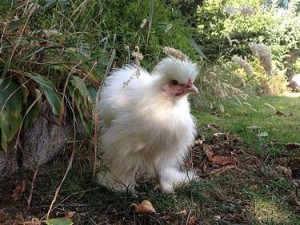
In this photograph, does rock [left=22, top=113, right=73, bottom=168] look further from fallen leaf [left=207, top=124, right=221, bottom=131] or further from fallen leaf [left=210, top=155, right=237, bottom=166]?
fallen leaf [left=207, top=124, right=221, bottom=131]

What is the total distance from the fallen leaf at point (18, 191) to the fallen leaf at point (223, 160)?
1359 millimetres

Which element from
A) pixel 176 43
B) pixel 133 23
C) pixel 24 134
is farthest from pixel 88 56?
pixel 176 43

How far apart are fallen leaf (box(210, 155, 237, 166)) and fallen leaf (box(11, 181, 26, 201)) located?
136 cm

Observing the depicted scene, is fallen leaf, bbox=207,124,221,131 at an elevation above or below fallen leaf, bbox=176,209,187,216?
above

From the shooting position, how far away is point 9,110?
2.05 m

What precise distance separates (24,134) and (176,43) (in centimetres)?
274

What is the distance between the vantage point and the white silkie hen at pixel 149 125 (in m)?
2.27

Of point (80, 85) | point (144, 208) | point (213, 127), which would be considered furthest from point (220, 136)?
point (80, 85)

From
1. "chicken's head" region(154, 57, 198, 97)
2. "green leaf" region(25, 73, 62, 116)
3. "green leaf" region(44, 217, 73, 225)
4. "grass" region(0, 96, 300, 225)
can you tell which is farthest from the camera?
"chicken's head" region(154, 57, 198, 97)

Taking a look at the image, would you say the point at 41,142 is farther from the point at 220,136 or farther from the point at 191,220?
the point at 220,136

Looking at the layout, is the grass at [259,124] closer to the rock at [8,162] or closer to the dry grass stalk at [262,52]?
the dry grass stalk at [262,52]

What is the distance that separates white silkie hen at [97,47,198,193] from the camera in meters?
2.27

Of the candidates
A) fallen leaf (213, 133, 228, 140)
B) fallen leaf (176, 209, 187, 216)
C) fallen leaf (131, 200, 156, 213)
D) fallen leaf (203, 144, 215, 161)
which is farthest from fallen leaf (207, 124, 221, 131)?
fallen leaf (131, 200, 156, 213)

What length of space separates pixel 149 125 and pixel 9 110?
69cm
